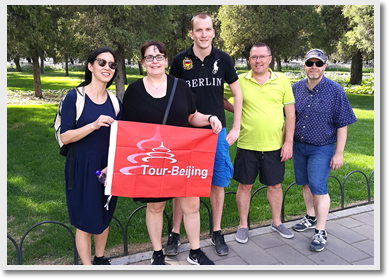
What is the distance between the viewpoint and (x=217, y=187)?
4332 millimetres

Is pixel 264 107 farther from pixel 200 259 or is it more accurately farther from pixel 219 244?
pixel 200 259

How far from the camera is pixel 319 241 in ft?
14.5

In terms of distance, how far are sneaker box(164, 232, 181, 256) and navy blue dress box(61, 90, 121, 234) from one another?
3.46 feet

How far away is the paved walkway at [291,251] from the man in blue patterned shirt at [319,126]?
20 cm

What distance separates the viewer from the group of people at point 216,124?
341 centimetres

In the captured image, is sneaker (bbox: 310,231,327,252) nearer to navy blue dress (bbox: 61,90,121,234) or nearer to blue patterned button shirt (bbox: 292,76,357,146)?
blue patterned button shirt (bbox: 292,76,357,146)

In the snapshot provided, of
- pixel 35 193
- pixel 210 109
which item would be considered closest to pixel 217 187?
pixel 210 109

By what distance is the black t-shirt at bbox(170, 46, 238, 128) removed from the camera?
13.0 ft

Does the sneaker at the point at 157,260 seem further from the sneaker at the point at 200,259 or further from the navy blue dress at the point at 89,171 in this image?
the navy blue dress at the point at 89,171

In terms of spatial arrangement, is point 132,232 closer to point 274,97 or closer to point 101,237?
point 101,237

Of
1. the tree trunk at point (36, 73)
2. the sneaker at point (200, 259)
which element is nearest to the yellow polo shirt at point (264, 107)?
the sneaker at point (200, 259)

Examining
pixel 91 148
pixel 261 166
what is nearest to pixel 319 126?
pixel 261 166

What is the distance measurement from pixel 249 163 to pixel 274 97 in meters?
0.89

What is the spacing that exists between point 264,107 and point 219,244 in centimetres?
178
